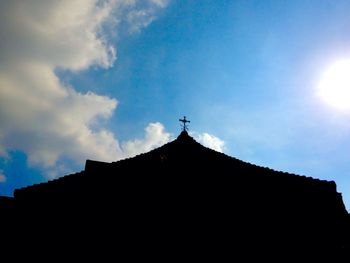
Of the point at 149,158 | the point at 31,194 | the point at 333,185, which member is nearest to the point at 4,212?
the point at 31,194

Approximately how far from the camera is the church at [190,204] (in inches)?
509

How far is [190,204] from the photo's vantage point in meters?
13.8

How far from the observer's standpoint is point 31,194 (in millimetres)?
14461

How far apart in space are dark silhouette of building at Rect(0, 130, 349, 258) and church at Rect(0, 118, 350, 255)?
4cm

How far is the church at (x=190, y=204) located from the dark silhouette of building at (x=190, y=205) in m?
0.04

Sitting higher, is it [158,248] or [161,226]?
[161,226]

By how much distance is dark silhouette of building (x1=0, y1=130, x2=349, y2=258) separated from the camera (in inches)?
507

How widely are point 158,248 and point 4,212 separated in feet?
24.1

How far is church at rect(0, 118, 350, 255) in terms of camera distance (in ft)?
42.4

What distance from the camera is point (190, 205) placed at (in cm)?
1375

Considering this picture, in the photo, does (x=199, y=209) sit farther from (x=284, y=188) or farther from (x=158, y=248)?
(x=284, y=188)

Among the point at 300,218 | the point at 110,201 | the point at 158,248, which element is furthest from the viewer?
the point at 300,218

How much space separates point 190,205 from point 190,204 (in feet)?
0.16

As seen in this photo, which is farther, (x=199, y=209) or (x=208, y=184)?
(x=208, y=184)
